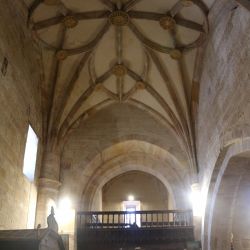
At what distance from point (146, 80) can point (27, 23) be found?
4775 millimetres

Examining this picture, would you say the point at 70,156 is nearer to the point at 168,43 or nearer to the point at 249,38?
the point at 168,43

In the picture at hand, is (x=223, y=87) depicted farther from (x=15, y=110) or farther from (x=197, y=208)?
(x=15, y=110)

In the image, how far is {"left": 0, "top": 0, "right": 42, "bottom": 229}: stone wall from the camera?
910cm

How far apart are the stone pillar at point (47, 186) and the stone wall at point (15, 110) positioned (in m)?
0.30

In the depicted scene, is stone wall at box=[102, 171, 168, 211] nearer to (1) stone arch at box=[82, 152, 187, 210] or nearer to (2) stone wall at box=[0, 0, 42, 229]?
(1) stone arch at box=[82, 152, 187, 210]

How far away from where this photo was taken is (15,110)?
32.7 feet

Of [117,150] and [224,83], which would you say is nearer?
[224,83]

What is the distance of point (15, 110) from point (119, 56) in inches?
180

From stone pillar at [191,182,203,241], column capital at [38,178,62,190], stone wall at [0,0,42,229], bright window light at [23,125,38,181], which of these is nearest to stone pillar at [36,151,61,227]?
column capital at [38,178,62,190]

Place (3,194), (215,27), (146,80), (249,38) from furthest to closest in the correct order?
(146,80), (215,27), (3,194), (249,38)

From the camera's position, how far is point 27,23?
1068 centimetres

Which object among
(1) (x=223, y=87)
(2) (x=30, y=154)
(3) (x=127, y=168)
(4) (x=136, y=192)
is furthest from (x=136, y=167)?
(4) (x=136, y=192)

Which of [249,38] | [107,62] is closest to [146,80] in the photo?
[107,62]

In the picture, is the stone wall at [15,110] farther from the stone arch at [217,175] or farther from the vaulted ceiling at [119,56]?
the stone arch at [217,175]
